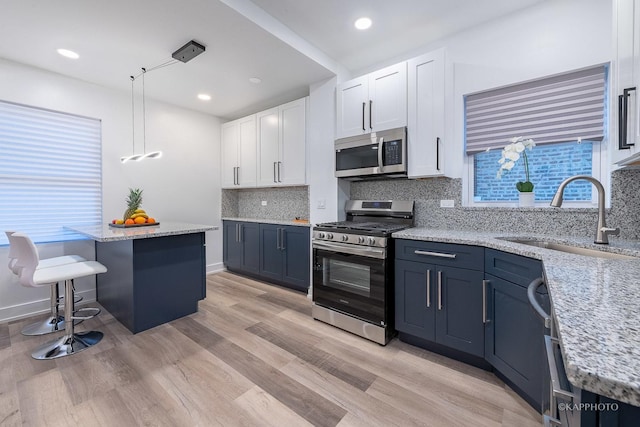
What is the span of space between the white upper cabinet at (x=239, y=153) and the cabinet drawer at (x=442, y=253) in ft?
8.77

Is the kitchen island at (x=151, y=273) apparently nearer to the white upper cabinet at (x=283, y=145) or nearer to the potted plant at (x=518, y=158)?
the white upper cabinet at (x=283, y=145)

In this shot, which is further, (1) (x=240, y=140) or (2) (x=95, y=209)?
(1) (x=240, y=140)

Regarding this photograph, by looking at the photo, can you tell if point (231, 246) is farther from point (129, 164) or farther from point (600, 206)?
point (600, 206)

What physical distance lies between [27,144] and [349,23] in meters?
3.54

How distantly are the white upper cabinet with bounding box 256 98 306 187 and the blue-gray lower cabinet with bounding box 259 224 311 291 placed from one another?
0.66m

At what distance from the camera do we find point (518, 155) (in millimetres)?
2119

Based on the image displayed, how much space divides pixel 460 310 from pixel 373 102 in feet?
6.65

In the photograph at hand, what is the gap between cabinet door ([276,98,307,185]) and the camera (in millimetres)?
3475

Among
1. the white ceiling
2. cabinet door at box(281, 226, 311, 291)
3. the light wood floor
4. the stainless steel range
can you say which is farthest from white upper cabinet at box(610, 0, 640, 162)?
cabinet door at box(281, 226, 311, 291)

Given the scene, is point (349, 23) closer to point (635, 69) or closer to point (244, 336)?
point (635, 69)

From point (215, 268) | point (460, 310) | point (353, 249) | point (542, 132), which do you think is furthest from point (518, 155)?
point (215, 268)

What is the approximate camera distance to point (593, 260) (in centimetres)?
120

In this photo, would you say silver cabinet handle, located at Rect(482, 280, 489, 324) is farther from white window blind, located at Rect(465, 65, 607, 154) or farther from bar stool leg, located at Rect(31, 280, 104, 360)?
bar stool leg, located at Rect(31, 280, 104, 360)

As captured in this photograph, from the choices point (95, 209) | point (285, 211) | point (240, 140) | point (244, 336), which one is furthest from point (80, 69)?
point (244, 336)
